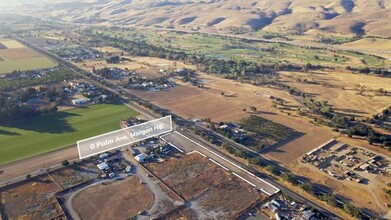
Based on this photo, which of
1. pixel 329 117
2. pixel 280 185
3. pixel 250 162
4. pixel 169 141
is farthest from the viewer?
pixel 329 117

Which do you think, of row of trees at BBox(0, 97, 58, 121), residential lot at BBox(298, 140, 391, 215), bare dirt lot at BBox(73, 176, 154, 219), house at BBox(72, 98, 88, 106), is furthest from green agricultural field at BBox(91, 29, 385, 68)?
bare dirt lot at BBox(73, 176, 154, 219)

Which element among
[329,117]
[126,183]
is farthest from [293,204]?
[329,117]

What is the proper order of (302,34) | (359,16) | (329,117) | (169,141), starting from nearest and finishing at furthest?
(169,141) < (329,117) < (302,34) < (359,16)

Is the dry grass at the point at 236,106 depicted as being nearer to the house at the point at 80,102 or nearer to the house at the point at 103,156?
the house at the point at 80,102

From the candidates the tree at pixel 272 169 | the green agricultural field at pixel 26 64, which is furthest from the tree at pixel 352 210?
the green agricultural field at pixel 26 64

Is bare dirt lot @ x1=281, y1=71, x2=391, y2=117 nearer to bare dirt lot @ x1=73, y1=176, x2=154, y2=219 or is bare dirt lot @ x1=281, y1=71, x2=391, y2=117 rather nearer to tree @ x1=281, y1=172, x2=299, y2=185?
tree @ x1=281, y1=172, x2=299, y2=185

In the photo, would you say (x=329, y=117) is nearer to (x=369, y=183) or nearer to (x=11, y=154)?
(x=369, y=183)
